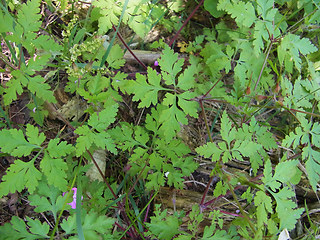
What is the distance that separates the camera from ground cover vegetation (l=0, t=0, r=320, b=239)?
71.9 inches

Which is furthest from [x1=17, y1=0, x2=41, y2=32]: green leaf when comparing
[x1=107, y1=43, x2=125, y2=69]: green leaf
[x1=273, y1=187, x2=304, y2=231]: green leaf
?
[x1=273, y1=187, x2=304, y2=231]: green leaf

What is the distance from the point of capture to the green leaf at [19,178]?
168 centimetres

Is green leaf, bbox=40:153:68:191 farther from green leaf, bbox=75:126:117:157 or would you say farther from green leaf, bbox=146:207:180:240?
green leaf, bbox=146:207:180:240

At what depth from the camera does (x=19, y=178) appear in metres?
1.72

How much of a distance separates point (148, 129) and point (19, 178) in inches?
40.6

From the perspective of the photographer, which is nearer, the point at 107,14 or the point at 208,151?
the point at 208,151

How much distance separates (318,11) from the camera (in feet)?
7.60

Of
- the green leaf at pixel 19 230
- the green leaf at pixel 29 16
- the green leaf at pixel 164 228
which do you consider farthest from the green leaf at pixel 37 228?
the green leaf at pixel 29 16

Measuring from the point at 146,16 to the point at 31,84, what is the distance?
109 cm

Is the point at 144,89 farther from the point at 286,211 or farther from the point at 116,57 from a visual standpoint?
the point at 286,211

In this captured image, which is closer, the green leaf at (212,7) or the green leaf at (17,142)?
the green leaf at (17,142)

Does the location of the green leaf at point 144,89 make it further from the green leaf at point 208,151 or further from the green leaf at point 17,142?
the green leaf at point 17,142

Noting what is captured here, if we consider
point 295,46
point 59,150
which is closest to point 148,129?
point 59,150

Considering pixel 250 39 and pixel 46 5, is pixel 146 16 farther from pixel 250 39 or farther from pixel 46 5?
pixel 46 5
